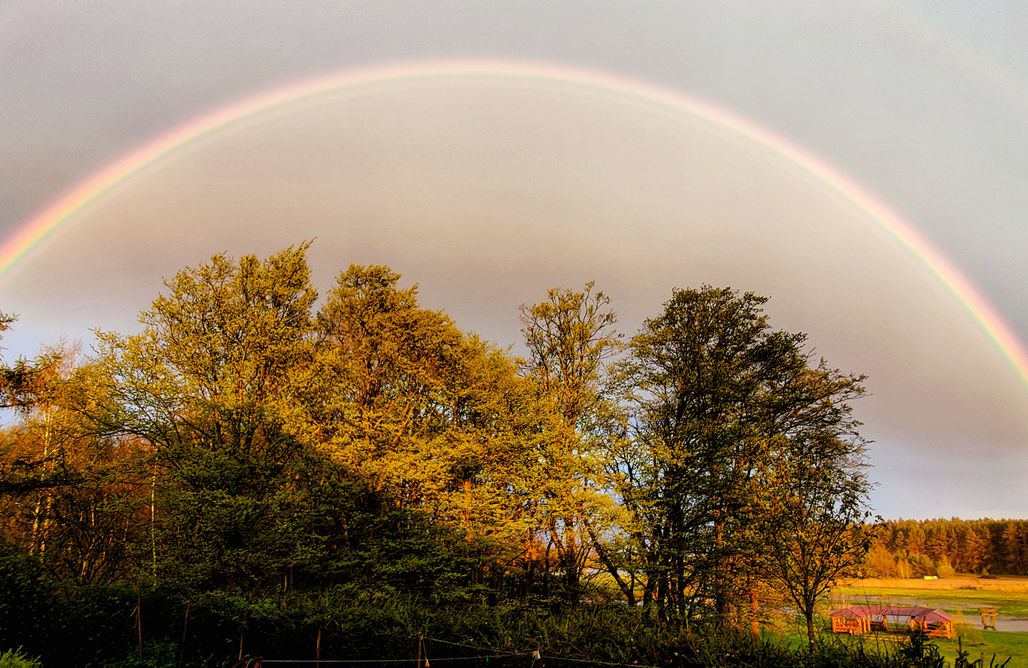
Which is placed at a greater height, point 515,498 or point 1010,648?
point 515,498

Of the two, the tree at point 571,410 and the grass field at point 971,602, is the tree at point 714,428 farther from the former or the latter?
the grass field at point 971,602

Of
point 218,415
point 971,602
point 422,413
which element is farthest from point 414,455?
point 971,602

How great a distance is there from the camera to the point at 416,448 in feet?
72.8

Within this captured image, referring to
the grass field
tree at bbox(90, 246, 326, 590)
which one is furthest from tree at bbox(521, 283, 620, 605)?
the grass field

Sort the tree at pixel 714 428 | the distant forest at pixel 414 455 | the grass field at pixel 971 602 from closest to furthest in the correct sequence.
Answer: the distant forest at pixel 414 455
the tree at pixel 714 428
the grass field at pixel 971 602

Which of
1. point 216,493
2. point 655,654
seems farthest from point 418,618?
point 216,493

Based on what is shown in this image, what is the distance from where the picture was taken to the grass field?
1357 inches

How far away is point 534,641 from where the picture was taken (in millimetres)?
11312

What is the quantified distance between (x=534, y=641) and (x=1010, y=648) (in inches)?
1579

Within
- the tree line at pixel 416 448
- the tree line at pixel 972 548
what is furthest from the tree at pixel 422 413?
the tree line at pixel 972 548

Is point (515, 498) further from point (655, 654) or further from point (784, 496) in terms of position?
point (655, 654)

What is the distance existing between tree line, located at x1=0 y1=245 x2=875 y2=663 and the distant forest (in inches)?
3.8

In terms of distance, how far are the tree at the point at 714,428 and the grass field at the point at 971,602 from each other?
33.5ft

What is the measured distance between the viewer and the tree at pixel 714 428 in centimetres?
2097
